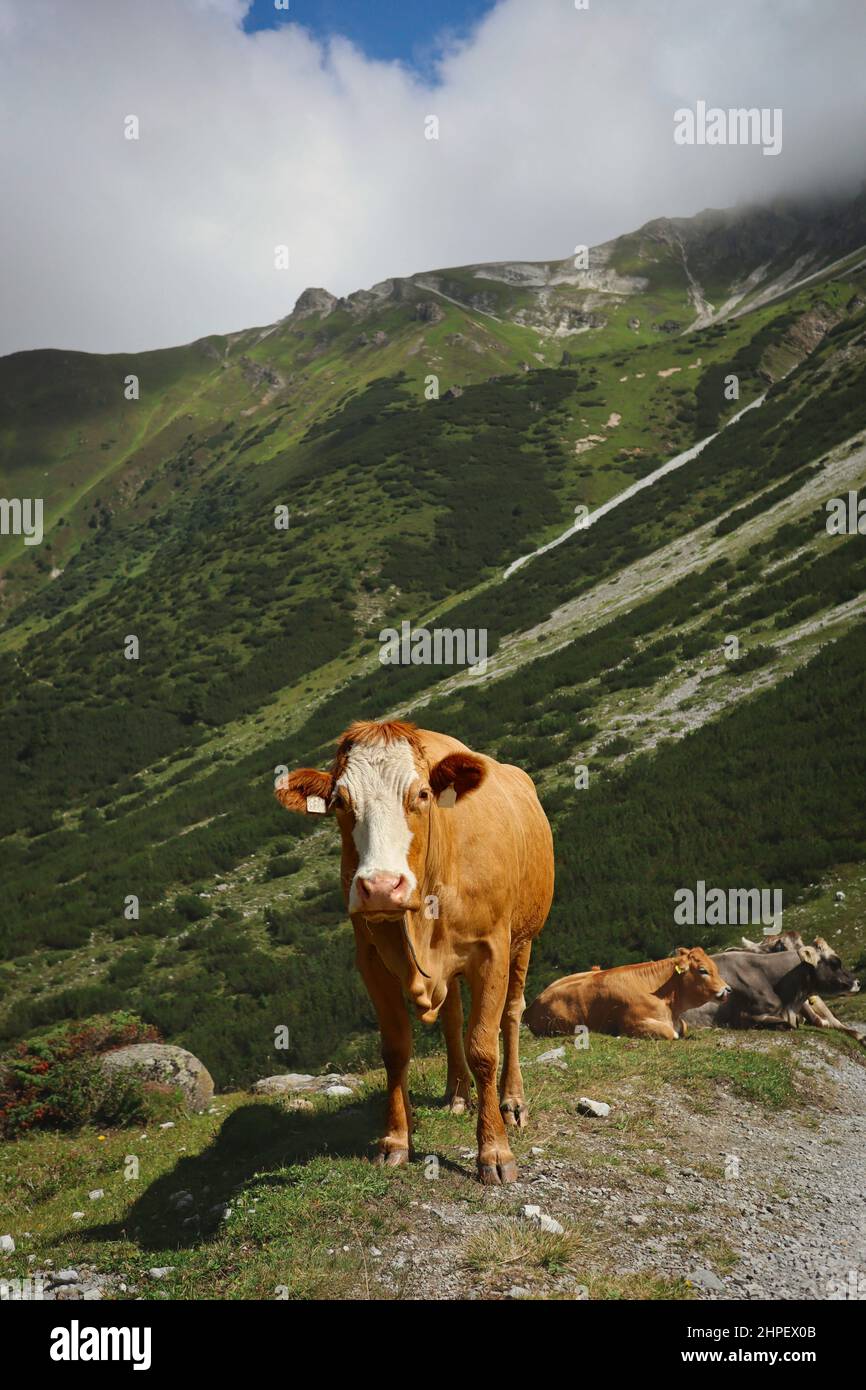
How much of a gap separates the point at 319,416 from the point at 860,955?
423ft

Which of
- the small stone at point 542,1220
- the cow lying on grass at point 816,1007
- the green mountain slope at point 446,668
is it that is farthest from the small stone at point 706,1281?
the green mountain slope at point 446,668

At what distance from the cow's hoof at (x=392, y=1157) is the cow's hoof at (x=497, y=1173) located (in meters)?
0.61

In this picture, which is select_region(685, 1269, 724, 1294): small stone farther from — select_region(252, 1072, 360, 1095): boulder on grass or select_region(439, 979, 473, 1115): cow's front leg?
select_region(252, 1072, 360, 1095): boulder on grass

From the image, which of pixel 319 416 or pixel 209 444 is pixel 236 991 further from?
pixel 209 444

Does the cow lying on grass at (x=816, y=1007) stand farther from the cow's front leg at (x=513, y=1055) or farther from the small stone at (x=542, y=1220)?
the small stone at (x=542, y=1220)

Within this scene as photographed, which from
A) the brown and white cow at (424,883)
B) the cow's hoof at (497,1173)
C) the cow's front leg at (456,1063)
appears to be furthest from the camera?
the cow's front leg at (456,1063)

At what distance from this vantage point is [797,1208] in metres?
6.43

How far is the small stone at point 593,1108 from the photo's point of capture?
26.1 feet

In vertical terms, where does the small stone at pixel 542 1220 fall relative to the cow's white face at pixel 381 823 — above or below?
below

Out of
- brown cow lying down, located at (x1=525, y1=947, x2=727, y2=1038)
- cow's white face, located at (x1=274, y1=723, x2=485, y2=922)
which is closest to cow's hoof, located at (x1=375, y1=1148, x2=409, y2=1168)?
cow's white face, located at (x1=274, y1=723, x2=485, y2=922)

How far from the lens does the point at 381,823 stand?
5.49 metres

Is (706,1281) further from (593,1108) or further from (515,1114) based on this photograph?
(593,1108)

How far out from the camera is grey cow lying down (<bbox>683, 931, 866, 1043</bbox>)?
12.5 metres

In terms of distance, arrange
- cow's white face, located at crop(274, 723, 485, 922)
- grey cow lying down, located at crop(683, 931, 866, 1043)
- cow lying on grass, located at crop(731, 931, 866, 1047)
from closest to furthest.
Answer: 1. cow's white face, located at crop(274, 723, 485, 922)
2. cow lying on grass, located at crop(731, 931, 866, 1047)
3. grey cow lying down, located at crop(683, 931, 866, 1043)
